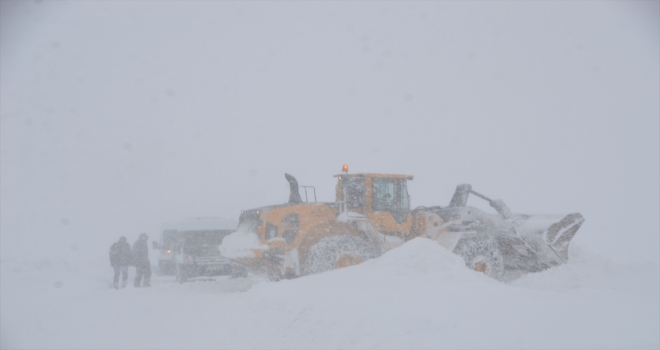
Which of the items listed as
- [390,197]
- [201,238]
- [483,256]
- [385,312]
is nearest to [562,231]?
[483,256]

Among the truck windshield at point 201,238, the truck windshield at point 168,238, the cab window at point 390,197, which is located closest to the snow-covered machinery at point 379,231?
the cab window at point 390,197

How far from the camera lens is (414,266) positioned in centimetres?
823

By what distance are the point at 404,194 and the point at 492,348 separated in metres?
6.81

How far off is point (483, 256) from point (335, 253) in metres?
2.88

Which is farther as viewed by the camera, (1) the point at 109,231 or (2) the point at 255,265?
(1) the point at 109,231

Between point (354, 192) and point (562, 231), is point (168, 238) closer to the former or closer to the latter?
point (354, 192)

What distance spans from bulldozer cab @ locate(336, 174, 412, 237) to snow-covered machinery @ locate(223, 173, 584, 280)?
2 cm

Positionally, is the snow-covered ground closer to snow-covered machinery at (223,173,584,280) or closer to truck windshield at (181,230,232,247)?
snow-covered machinery at (223,173,584,280)

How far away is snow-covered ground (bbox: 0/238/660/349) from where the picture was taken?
4871 millimetres

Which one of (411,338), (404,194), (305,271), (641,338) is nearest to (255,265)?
(305,271)

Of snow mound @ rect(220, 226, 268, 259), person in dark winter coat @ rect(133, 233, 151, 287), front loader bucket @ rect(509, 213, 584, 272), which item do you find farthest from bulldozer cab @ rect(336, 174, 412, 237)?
person in dark winter coat @ rect(133, 233, 151, 287)

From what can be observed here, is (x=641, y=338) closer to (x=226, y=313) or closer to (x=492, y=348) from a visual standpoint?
(x=492, y=348)

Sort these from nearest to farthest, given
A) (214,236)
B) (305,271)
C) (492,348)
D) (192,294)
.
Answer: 1. (492,348)
2. (305,271)
3. (192,294)
4. (214,236)

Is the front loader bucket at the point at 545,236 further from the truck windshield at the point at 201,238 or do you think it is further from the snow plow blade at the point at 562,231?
the truck windshield at the point at 201,238
